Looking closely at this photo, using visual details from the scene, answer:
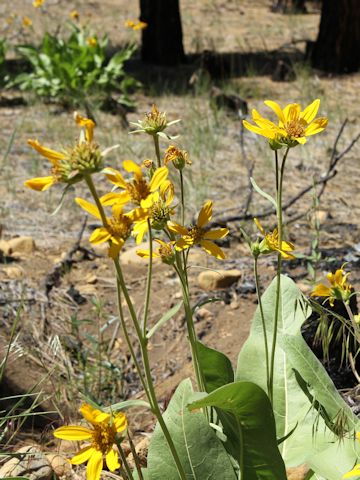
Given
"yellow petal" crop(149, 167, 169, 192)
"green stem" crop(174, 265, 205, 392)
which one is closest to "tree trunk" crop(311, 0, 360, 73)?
"green stem" crop(174, 265, 205, 392)

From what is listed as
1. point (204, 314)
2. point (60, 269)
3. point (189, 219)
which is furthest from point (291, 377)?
point (189, 219)

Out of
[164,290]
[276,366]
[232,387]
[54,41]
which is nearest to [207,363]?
[276,366]

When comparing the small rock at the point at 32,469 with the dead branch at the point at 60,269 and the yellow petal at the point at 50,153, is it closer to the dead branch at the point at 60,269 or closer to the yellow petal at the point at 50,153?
the yellow petal at the point at 50,153

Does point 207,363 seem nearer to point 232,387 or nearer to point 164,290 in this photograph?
point 232,387

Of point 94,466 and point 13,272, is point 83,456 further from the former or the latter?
point 13,272

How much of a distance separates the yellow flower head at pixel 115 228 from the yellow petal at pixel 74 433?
37 centimetres

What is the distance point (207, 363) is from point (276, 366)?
0.28 meters

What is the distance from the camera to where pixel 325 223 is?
4438mm

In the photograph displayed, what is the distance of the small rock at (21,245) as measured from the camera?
14.1 feet

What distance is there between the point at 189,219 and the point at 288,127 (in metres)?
2.82

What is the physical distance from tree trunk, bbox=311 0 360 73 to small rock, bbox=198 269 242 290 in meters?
5.20

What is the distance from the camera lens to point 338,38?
8352 millimetres

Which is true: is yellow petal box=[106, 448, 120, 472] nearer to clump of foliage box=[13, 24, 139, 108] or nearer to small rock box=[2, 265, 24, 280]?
small rock box=[2, 265, 24, 280]

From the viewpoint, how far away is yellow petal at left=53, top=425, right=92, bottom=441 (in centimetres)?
148
